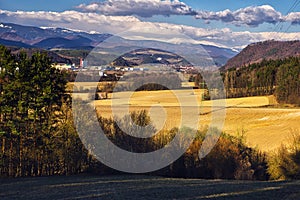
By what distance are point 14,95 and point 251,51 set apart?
139 m

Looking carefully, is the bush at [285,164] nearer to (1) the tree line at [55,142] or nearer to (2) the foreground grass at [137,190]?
(1) the tree line at [55,142]

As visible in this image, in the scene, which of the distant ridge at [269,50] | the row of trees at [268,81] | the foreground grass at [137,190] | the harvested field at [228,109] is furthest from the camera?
the distant ridge at [269,50]

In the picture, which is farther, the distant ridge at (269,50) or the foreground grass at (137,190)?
the distant ridge at (269,50)

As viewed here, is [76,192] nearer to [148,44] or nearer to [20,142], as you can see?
[20,142]

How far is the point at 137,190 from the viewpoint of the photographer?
49.8 ft

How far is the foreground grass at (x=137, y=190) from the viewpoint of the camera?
1379 cm

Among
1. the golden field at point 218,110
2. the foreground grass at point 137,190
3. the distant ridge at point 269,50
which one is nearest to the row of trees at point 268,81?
the golden field at point 218,110

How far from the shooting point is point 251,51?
15212cm

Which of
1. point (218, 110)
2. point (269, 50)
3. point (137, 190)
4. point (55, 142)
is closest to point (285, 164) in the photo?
point (137, 190)

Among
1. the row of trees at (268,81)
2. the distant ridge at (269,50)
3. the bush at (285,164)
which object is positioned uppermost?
Result: the distant ridge at (269,50)

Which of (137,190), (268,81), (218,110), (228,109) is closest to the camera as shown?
(137,190)

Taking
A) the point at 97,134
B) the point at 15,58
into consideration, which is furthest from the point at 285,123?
the point at 15,58

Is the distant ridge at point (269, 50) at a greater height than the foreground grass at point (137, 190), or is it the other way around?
the distant ridge at point (269, 50)

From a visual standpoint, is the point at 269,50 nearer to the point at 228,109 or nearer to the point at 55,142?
the point at 228,109
